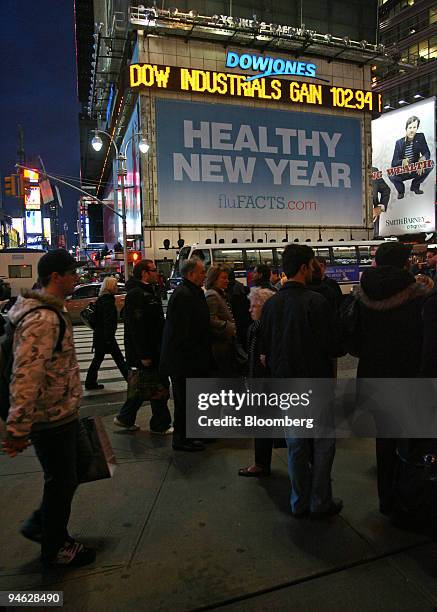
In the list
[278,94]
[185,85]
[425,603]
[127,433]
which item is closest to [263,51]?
[278,94]

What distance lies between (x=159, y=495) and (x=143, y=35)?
112 feet

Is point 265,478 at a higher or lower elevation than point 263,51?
lower

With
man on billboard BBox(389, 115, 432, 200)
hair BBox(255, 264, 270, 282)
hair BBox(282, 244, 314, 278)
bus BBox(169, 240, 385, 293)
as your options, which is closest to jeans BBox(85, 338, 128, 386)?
hair BBox(255, 264, 270, 282)

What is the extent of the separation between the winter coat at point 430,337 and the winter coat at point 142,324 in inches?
119

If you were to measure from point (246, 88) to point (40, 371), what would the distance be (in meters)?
35.2

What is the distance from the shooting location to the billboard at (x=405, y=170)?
33844mm

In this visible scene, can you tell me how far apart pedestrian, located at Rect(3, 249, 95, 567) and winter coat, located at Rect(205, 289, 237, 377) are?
2.23m

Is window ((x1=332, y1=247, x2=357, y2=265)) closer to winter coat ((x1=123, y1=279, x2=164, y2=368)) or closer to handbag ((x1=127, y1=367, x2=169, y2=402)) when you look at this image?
winter coat ((x1=123, y1=279, x2=164, y2=368))

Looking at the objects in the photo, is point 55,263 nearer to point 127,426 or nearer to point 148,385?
point 148,385

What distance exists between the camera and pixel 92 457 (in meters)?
3.10

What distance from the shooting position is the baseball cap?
2.91 metres

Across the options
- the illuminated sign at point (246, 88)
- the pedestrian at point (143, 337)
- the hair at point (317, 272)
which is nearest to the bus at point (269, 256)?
the illuminated sign at point (246, 88)

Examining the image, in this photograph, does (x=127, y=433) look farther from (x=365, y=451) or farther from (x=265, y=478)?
(x=365, y=451)

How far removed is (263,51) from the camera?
35.1 metres
